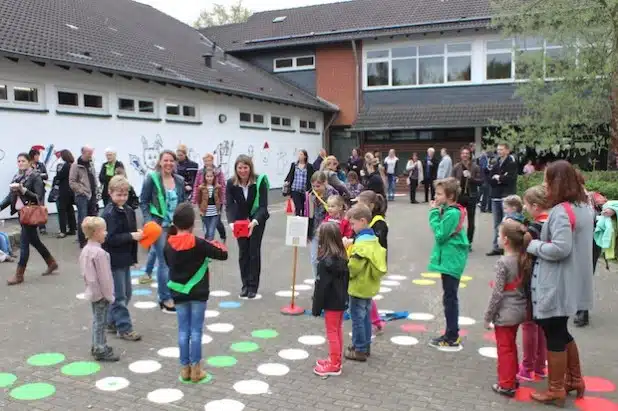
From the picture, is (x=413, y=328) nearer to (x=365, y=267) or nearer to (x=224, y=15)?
(x=365, y=267)

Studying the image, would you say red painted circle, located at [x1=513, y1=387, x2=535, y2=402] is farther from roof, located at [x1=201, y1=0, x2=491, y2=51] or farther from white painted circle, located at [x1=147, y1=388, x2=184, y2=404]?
roof, located at [x1=201, y1=0, x2=491, y2=51]

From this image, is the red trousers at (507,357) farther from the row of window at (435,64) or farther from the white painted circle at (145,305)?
the row of window at (435,64)

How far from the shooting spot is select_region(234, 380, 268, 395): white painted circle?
4.42 m

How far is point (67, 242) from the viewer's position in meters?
11.3

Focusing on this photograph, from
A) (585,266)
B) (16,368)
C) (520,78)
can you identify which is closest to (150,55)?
(520,78)

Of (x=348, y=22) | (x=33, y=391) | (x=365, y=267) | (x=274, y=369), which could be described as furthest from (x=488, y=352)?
(x=348, y=22)

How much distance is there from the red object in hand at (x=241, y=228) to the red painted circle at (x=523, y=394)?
12.1ft

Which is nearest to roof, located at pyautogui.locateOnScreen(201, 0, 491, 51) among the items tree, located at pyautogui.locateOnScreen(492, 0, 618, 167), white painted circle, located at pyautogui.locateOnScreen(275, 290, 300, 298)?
tree, located at pyautogui.locateOnScreen(492, 0, 618, 167)

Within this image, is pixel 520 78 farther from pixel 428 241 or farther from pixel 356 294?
pixel 356 294

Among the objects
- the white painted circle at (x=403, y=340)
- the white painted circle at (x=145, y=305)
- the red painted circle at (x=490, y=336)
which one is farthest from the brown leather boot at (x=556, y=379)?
the white painted circle at (x=145, y=305)

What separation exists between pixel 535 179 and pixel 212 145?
10311 mm

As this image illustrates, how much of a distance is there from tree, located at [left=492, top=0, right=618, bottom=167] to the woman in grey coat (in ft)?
33.9

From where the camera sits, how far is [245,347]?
545cm

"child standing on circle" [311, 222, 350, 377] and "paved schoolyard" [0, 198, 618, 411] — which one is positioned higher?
"child standing on circle" [311, 222, 350, 377]
